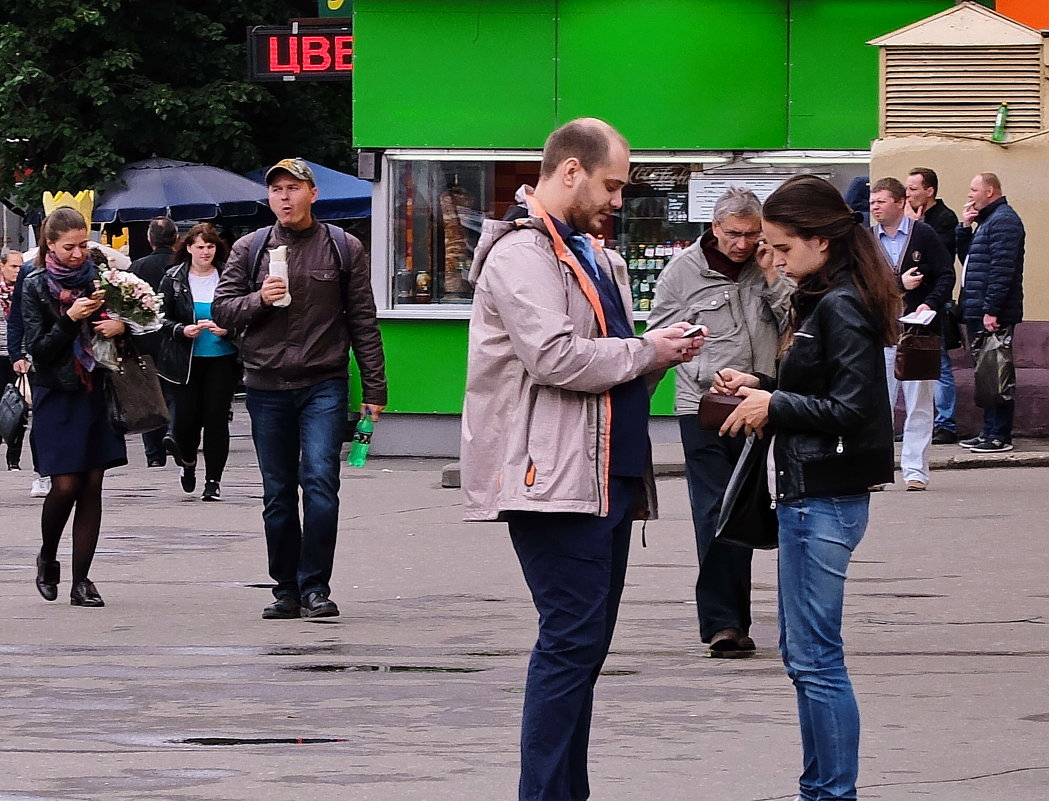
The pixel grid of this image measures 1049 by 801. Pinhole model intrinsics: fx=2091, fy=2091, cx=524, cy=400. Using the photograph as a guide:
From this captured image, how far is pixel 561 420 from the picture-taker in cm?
503

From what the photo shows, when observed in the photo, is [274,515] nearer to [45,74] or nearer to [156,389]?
[156,389]

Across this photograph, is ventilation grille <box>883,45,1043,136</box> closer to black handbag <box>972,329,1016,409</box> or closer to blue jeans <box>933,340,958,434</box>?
blue jeans <box>933,340,958,434</box>

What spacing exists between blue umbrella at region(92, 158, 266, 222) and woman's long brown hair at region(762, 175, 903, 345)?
20.1m

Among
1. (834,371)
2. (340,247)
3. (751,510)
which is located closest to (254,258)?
(340,247)

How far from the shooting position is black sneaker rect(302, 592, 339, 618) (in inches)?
347

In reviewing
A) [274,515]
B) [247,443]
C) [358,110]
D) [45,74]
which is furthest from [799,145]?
[45,74]

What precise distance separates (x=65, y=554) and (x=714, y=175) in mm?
6987

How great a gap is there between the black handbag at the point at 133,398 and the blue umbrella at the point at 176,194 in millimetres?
15645

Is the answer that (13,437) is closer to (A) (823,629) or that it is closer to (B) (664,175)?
(B) (664,175)

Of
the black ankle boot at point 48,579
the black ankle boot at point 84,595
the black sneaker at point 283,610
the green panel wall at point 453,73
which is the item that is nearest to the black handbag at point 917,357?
the black sneaker at point 283,610

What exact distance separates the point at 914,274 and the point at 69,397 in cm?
570

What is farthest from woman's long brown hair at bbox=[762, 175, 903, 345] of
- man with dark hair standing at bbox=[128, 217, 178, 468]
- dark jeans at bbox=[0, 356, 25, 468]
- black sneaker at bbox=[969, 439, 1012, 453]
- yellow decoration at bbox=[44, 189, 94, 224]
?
dark jeans at bbox=[0, 356, 25, 468]

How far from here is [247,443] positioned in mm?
18766

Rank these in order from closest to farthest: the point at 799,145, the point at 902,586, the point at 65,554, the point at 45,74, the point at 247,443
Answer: the point at 902,586 < the point at 65,554 < the point at 799,145 < the point at 247,443 < the point at 45,74
